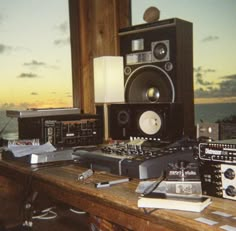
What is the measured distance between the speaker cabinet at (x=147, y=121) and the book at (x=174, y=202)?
81 cm

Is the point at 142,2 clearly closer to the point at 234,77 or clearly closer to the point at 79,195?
the point at 234,77

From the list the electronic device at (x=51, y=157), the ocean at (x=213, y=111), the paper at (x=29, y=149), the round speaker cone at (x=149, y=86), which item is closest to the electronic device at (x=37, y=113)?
the paper at (x=29, y=149)

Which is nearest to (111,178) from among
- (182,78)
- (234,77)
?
(182,78)

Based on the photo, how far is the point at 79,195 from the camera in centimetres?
123

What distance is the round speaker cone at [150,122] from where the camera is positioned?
5.98 feet

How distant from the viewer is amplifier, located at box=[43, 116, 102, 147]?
187 centimetres

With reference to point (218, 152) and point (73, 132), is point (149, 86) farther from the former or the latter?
point (218, 152)

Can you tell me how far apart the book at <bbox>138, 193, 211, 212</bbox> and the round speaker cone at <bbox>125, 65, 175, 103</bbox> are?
1.26 metres

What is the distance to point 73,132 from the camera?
192 cm

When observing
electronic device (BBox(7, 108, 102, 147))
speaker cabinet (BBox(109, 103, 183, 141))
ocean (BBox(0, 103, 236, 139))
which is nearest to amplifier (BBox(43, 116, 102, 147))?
electronic device (BBox(7, 108, 102, 147))

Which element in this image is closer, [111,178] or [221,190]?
[221,190]

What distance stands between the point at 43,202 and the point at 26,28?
1249 mm

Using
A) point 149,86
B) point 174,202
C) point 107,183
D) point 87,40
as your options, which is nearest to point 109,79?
point 149,86

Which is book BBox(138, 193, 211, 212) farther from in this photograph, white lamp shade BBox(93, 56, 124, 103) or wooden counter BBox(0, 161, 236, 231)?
white lamp shade BBox(93, 56, 124, 103)
